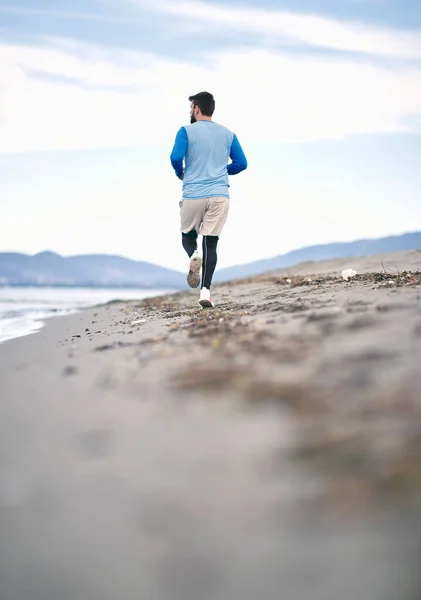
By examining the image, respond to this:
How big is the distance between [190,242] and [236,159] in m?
1.04

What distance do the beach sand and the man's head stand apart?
405cm

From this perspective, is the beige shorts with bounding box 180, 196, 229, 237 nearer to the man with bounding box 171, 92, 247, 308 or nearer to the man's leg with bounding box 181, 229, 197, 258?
the man with bounding box 171, 92, 247, 308

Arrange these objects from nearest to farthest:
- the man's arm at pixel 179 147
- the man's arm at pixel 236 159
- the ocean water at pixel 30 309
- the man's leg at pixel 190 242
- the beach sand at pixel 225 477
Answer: the beach sand at pixel 225 477 → the man's arm at pixel 179 147 → the man's arm at pixel 236 159 → the man's leg at pixel 190 242 → the ocean water at pixel 30 309

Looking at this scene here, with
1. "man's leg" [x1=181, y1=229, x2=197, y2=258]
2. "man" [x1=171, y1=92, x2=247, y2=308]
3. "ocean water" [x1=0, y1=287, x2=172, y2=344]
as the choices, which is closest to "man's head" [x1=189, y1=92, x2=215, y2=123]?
"man" [x1=171, y1=92, x2=247, y2=308]

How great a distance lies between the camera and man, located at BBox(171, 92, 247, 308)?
6090 mm

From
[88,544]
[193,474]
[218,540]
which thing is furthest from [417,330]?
[88,544]

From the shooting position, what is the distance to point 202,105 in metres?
6.21

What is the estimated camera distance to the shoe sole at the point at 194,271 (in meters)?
6.21

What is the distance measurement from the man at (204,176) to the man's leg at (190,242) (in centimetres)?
14

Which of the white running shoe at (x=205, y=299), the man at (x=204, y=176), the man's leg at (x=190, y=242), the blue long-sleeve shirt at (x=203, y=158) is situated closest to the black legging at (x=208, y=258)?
the man at (x=204, y=176)

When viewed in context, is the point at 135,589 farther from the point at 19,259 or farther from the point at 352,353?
the point at 19,259

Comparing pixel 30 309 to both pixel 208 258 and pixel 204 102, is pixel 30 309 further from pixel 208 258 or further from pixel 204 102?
pixel 204 102

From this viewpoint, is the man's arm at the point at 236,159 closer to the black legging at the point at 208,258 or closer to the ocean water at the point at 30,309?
the black legging at the point at 208,258

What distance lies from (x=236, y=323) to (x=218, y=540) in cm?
248
